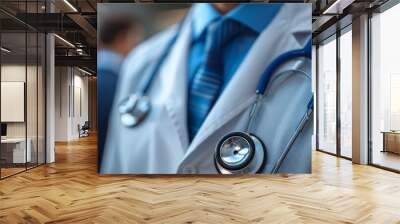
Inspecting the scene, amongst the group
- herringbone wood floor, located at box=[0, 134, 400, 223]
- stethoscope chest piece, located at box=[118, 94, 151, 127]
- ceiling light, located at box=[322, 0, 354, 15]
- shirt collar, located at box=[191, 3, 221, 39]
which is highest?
ceiling light, located at box=[322, 0, 354, 15]

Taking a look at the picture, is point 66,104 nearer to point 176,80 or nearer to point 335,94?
point 176,80

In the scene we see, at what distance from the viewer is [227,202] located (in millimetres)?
4387

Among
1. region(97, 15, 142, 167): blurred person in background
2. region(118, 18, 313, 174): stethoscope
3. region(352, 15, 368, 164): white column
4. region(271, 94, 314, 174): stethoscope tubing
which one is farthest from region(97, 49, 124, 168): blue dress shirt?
region(352, 15, 368, 164): white column

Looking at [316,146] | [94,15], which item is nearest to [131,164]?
[94,15]

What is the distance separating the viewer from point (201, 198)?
4.61 m

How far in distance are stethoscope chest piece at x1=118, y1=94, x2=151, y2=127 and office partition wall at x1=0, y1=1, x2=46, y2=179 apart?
2.02m

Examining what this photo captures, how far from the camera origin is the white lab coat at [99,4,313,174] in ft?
19.7

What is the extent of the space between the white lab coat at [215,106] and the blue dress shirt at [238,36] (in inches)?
3.9

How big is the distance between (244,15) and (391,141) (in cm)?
375

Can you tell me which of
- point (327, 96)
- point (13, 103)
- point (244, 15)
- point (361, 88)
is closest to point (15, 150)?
point (13, 103)

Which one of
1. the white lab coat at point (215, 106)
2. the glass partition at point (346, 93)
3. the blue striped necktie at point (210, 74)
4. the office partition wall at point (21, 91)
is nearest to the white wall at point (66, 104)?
the office partition wall at point (21, 91)

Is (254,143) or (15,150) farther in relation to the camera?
(15,150)

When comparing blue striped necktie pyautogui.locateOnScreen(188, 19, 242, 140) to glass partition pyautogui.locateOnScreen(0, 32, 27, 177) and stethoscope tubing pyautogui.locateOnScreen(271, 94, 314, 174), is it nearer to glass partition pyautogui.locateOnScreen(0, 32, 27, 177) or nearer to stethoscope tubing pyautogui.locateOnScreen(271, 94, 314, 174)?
stethoscope tubing pyautogui.locateOnScreen(271, 94, 314, 174)

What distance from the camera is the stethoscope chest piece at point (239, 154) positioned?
6027 mm
